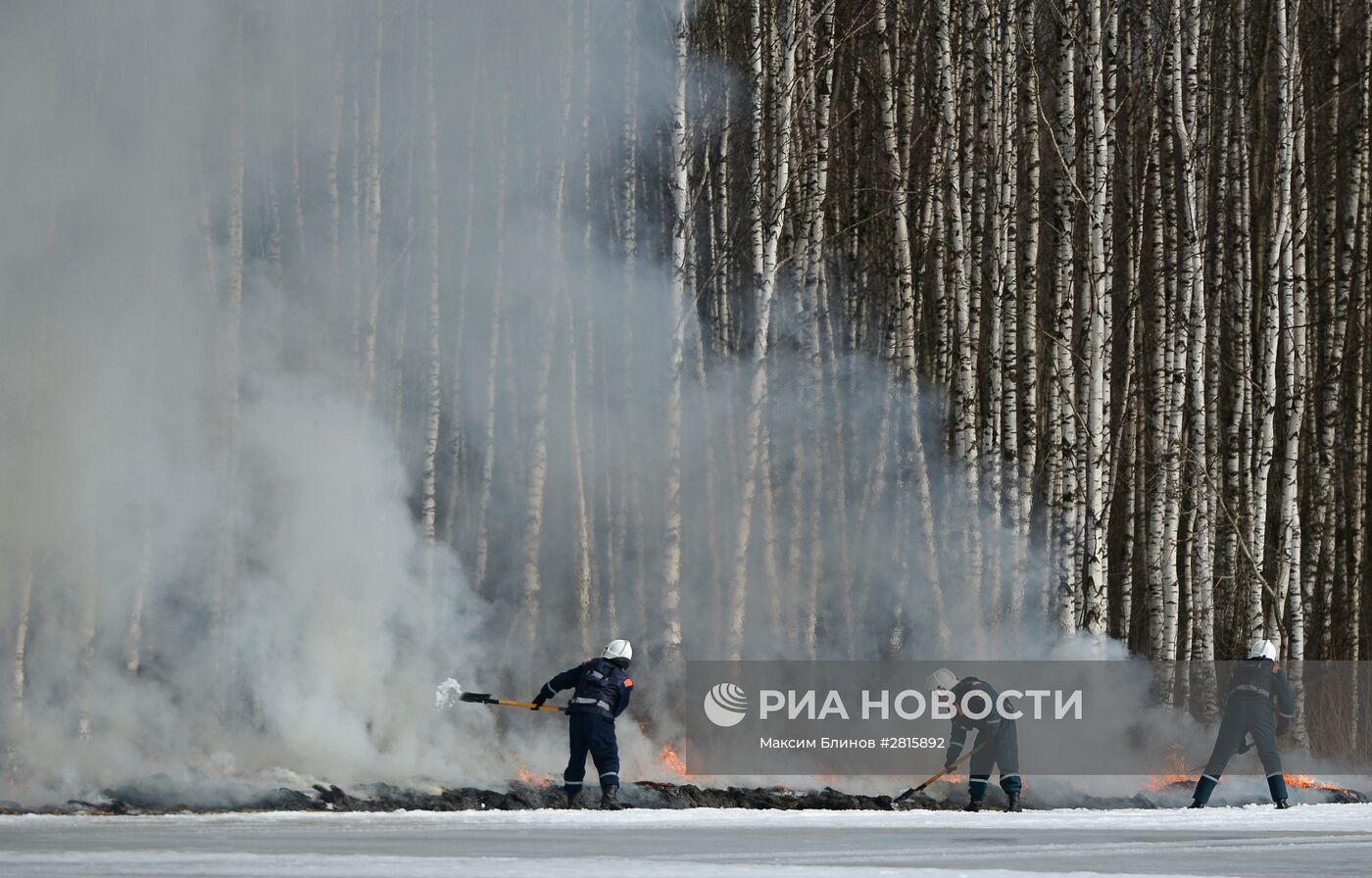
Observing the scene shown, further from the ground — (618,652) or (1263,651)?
(1263,651)

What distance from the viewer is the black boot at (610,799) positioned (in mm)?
14086

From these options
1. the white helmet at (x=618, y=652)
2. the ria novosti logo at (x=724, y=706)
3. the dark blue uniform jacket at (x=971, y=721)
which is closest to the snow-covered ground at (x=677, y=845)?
the dark blue uniform jacket at (x=971, y=721)

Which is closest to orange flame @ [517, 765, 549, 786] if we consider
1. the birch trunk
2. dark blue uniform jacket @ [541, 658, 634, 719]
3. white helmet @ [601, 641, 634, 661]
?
dark blue uniform jacket @ [541, 658, 634, 719]

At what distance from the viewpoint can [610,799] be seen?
1417 centimetres

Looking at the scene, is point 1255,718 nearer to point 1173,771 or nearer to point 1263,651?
point 1263,651

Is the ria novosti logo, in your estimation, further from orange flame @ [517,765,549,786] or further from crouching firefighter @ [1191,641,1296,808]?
crouching firefighter @ [1191,641,1296,808]

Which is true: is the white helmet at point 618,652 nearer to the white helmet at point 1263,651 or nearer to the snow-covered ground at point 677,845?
the snow-covered ground at point 677,845

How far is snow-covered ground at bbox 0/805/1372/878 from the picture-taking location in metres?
9.12

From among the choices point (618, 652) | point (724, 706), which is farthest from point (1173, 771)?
point (618, 652)

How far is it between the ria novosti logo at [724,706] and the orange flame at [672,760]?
517 mm

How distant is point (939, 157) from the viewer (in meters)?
21.3

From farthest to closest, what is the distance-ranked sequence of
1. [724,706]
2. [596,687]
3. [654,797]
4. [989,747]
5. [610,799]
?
1. [724,706]
2. [989,747]
3. [654,797]
4. [596,687]
5. [610,799]

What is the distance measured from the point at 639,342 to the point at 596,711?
10517 mm

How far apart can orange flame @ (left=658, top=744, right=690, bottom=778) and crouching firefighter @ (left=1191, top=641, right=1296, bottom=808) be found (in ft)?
15.4
